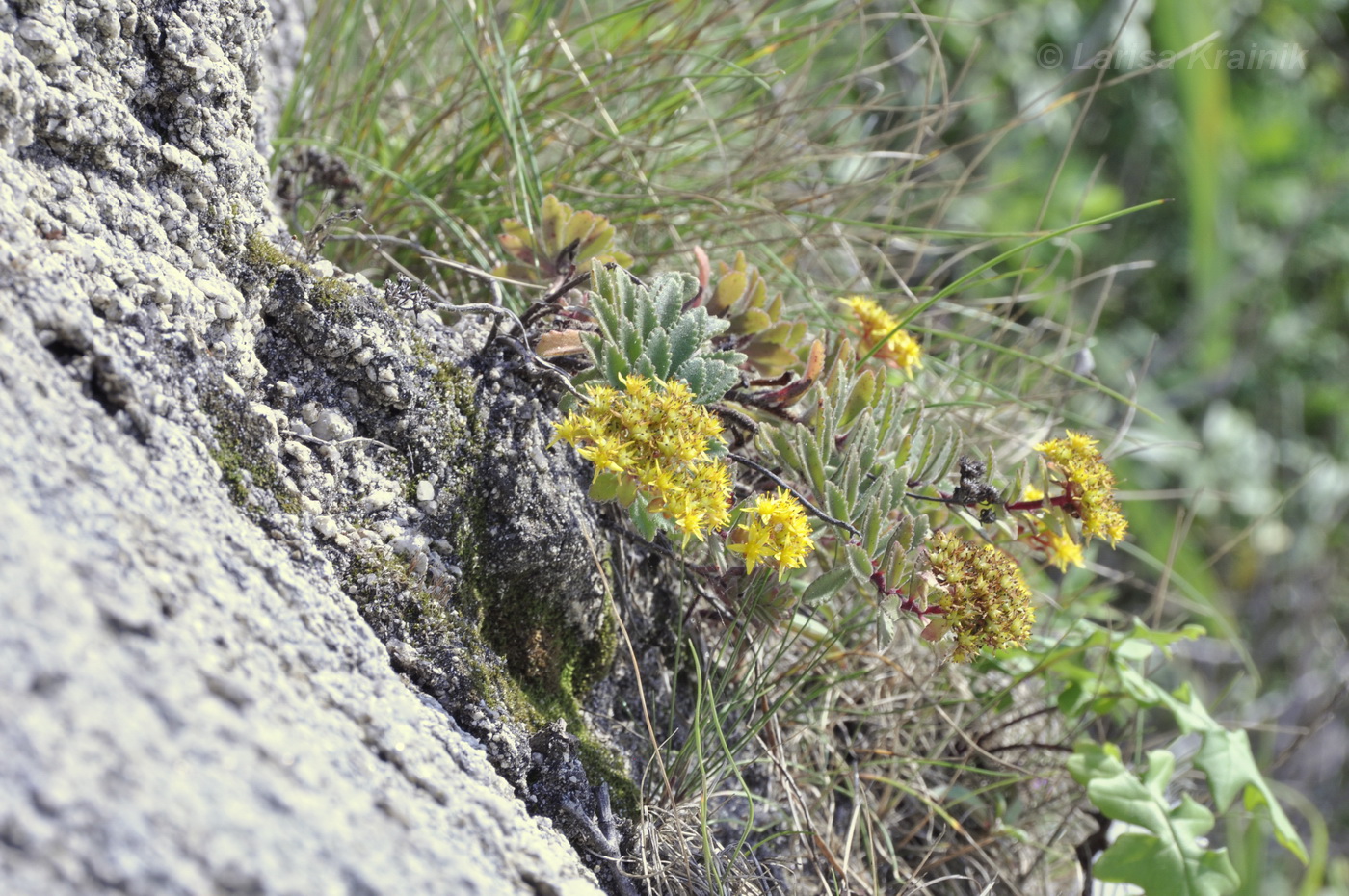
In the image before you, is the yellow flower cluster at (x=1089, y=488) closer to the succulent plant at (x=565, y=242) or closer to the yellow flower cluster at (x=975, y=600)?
the yellow flower cluster at (x=975, y=600)

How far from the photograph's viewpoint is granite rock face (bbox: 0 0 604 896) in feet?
2.10

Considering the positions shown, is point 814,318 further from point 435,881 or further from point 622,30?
point 435,881

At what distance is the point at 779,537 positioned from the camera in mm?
1152

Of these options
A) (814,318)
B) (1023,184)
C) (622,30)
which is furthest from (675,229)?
(1023,184)

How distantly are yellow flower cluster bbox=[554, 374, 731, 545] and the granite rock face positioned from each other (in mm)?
184

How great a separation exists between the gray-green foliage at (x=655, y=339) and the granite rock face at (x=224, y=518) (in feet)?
0.54

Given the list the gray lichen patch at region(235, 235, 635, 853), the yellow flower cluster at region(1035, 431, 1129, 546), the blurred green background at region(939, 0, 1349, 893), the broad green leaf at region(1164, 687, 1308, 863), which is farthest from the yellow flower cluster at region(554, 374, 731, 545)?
the blurred green background at region(939, 0, 1349, 893)

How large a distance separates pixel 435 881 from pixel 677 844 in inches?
20.4

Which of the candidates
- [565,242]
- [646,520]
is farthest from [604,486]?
[565,242]

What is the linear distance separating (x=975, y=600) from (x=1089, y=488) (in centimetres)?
26

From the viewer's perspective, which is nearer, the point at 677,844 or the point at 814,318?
the point at 677,844

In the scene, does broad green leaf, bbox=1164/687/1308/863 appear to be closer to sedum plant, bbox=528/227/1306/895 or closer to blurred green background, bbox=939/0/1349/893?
sedum plant, bbox=528/227/1306/895

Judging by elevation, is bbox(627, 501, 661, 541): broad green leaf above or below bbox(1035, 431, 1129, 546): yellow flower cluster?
above

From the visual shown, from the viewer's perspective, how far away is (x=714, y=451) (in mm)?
1211
